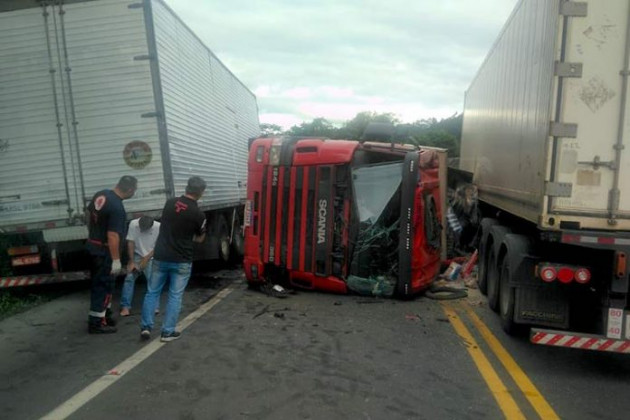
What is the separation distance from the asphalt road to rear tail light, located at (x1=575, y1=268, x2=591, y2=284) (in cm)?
89

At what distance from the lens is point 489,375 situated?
5.27m

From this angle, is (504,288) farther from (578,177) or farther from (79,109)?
(79,109)

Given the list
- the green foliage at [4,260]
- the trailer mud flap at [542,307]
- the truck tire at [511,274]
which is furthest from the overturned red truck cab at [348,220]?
the green foliage at [4,260]

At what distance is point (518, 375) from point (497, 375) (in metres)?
0.20

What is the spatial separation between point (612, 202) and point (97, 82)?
21.1 feet

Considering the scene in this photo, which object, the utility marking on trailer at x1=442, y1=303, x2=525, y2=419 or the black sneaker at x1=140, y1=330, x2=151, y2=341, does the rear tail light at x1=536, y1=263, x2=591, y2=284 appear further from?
the black sneaker at x1=140, y1=330, x2=151, y2=341

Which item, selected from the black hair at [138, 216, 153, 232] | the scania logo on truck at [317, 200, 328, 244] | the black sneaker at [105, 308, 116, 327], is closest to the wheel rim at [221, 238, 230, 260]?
the scania logo on truck at [317, 200, 328, 244]

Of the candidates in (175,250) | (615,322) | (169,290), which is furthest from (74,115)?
(615,322)

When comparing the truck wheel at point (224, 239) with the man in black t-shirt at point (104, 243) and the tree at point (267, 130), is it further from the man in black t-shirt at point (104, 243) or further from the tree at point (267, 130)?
the man in black t-shirt at point (104, 243)

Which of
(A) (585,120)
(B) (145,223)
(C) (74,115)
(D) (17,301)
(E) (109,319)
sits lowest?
(D) (17,301)

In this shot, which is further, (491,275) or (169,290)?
(491,275)

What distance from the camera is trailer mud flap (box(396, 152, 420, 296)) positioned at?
320 inches

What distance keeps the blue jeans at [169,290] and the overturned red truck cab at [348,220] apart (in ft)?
8.31

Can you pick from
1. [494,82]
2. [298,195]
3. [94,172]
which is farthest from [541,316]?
[94,172]
